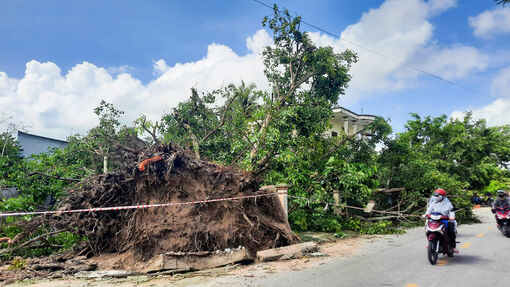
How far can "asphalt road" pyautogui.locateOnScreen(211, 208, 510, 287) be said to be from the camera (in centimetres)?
536

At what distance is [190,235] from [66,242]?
4.77 meters

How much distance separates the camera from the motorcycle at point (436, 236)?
6.41 metres

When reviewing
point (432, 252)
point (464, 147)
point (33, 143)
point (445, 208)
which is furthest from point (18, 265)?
point (464, 147)

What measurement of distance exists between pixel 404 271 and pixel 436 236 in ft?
3.54

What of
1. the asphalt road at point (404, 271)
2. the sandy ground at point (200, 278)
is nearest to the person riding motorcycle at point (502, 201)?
the asphalt road at point (404, 271)

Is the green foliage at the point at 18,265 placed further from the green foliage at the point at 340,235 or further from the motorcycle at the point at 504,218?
the motorcycle at the point at 504,218

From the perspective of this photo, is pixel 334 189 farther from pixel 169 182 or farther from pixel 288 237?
pixel 169 182

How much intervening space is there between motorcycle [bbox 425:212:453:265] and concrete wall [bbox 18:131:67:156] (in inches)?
958

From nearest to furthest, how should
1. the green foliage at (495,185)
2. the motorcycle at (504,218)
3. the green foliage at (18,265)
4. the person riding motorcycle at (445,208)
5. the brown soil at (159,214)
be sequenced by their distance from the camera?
the person riding motorcycle at (445,208), the green foliage at (18,265), the brown soil at (159,214), the motorcycle at (504,218), the green foliage at (495,185)

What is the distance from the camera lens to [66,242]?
31.3 ft

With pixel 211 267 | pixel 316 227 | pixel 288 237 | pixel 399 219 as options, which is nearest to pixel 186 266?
pixel 211 267

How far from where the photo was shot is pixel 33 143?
918 inches

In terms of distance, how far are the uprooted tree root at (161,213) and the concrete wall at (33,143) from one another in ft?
57.6

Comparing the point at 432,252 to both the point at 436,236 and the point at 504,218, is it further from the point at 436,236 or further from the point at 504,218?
the point at 504,218
